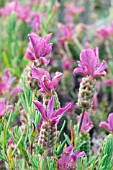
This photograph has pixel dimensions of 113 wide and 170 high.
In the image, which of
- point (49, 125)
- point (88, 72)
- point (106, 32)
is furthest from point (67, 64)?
point (49, 125)

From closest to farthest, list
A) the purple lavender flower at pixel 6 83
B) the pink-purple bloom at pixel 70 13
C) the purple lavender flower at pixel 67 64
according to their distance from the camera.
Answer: the purple lavender flower at pixel 6 83 → the purple lavender flower at pixel 67 64 → the pink-purple bloom at pixel 70 13

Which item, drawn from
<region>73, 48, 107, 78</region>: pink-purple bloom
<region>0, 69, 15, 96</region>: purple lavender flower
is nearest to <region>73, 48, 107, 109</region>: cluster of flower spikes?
<region>73, 48, 107, 78</region>: pink-purple bloom

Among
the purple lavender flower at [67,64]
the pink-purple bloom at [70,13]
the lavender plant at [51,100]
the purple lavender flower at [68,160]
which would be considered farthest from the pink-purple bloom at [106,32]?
the purple lavender flower at [68,160]

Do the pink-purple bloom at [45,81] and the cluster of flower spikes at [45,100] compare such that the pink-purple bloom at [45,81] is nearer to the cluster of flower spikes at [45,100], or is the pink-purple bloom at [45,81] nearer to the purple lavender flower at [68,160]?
the cluster of flower spikes at [45,100]

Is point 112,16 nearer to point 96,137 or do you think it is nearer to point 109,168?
point 96,137

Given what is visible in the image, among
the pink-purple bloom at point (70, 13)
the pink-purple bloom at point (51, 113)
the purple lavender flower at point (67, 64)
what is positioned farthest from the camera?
the pink-purple bloom at point (70, 13)

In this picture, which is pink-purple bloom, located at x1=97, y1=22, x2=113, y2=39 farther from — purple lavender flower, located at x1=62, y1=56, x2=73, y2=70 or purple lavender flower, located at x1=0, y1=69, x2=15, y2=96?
purple lavender flower, located at x1=0, y1=69, x2=15, y2=96
